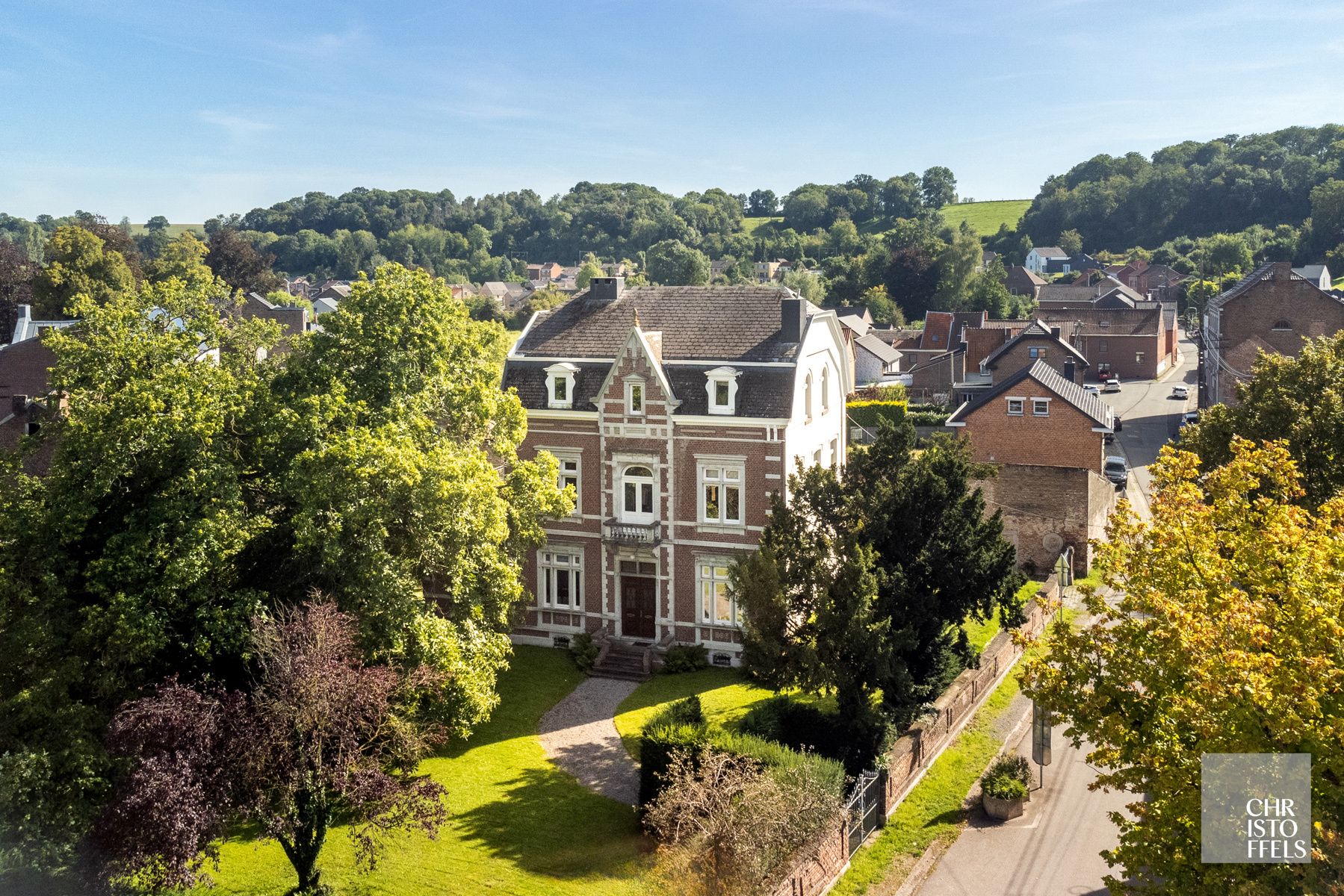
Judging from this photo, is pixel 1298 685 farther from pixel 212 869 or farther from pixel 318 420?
pixel 212 869

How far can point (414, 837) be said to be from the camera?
26.4 metres

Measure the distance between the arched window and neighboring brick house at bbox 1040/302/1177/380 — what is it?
83.7 metres

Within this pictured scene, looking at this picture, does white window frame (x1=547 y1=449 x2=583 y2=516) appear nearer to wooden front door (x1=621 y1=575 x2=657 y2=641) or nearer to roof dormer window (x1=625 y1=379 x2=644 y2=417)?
roof dormer window (x1=625 y1=379 x2=644 y2=417)

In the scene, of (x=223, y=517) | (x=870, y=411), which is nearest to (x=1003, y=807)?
(x=223, y=517)

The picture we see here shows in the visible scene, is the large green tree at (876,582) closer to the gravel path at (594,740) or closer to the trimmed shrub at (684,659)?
the gravel path at (594,740)

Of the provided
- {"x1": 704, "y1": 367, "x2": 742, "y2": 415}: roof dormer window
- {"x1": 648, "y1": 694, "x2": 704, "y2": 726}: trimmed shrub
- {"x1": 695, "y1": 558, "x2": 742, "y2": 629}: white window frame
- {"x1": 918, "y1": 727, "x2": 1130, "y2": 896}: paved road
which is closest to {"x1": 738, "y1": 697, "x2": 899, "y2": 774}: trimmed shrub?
{"x1": 648, "y1": 694, "x2": 704, "y2": 726}: trimmed shrub

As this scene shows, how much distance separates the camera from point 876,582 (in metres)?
27.6

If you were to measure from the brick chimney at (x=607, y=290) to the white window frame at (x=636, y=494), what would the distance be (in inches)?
294

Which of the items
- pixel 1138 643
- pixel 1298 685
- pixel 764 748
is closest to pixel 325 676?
pixel 764 748

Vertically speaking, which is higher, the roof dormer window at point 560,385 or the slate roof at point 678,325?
the slate roof at point 678,325

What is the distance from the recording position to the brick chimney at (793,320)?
123ft

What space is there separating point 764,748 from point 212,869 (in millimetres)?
13316

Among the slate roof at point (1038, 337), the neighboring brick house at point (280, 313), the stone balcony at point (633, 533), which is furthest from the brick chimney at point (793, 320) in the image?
the neighboring brick house at point (280, 313)

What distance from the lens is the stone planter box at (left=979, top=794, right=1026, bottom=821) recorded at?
2728 cm
